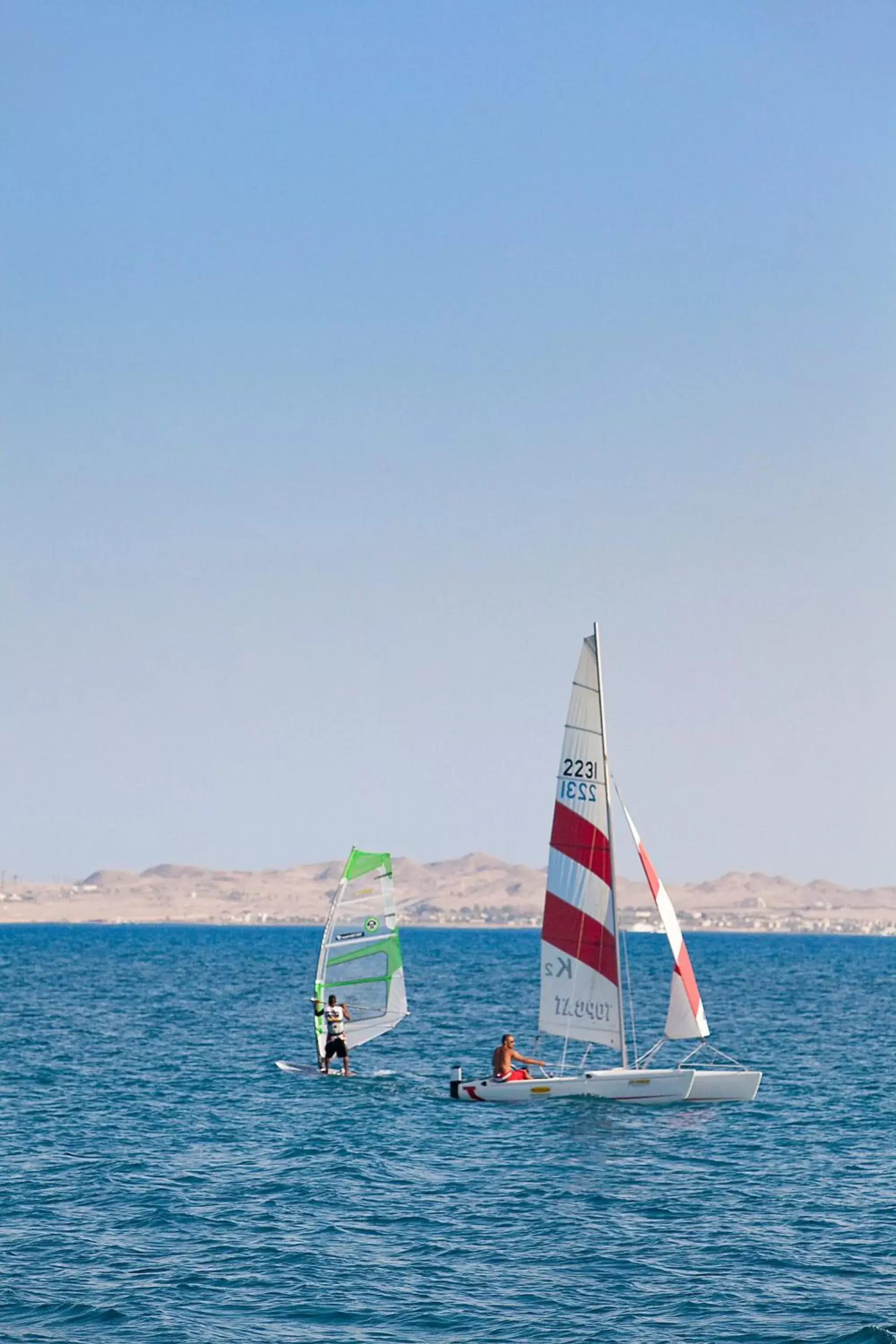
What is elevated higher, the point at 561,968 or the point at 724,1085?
the point at 561,968

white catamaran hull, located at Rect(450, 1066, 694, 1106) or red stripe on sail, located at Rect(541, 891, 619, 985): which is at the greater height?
red stripe on sail, located at Rect(541, 891, 619, 985)

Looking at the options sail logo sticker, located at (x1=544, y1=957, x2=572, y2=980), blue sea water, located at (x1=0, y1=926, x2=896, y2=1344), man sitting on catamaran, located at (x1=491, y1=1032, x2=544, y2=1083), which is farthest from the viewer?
man sitting on catamaran, located at (x1=491, y1=1032, x2=544, y2=1083)

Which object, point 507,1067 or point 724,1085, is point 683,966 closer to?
point 724,1085

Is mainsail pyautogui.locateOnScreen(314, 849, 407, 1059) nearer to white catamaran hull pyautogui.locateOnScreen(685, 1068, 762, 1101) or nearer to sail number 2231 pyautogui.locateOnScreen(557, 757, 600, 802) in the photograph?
sail number 2231 pyautogui.locateOnScreen(557, 757, 600, 802)

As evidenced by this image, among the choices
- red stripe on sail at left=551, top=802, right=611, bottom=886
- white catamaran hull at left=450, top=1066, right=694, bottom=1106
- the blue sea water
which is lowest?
the blue sea water

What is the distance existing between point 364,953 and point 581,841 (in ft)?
38.6

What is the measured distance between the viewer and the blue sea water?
23172 mm

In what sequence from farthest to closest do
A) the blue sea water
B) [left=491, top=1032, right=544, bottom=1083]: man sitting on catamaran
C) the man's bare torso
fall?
the man's bare torso → [left=491, top=1032, right=544, bottom=1083]: man sitting on catamaran → the blue sea water

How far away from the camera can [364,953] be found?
51656mm

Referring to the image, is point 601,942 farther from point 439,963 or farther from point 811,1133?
point 439,963

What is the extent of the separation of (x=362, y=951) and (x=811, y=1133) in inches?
675

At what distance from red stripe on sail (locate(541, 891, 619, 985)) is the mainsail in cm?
870

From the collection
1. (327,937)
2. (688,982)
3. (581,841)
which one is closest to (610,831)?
(581,841)

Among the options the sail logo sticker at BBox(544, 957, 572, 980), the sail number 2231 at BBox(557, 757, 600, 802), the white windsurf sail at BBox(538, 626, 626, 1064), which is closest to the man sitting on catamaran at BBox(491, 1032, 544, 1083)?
the white windsurf sail at BBox(538, 626, 626, 1064)
